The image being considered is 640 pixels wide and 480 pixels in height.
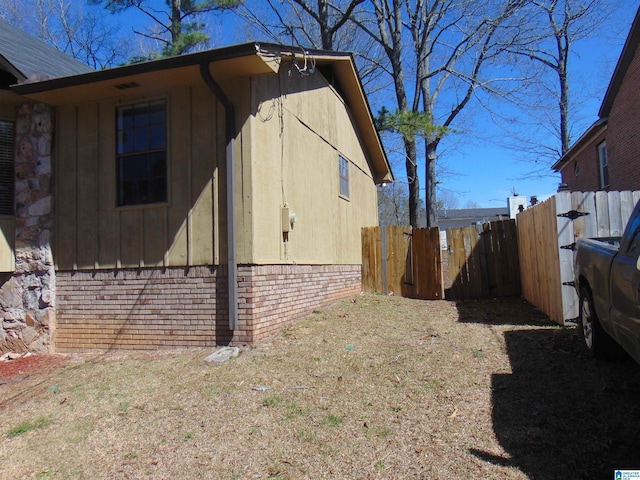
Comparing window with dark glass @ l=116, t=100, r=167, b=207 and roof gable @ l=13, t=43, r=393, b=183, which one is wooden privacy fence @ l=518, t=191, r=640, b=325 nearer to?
roof gable @ l=13, t=43, r=393, b=183

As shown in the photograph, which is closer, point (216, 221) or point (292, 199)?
point (216, 221)

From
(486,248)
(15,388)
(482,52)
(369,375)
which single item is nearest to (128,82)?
(15,388)

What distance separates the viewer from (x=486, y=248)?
1081 cm

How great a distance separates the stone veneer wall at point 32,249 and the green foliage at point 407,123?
34.6 feet

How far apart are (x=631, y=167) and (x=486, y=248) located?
7111 mm

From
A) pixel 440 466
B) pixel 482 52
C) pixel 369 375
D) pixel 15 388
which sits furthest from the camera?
pixel 482 52

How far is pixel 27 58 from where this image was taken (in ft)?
25.8

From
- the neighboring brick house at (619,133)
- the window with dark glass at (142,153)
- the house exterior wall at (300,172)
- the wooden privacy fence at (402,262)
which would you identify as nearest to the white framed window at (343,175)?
the house exterior wall at (300,172)

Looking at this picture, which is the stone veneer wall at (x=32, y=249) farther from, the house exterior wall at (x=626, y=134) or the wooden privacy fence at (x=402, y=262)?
the house exterior wall at (x=626, y=134)

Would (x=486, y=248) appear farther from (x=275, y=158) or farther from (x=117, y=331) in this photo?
(x=117, y=331)

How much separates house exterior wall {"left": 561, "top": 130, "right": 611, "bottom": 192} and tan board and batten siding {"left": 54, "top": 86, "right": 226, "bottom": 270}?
1519 cm

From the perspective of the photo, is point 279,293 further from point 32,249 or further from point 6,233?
point 6,233

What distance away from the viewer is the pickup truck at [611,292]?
138 inches

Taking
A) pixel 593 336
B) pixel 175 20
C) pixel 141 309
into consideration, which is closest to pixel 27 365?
pixel 141 309
